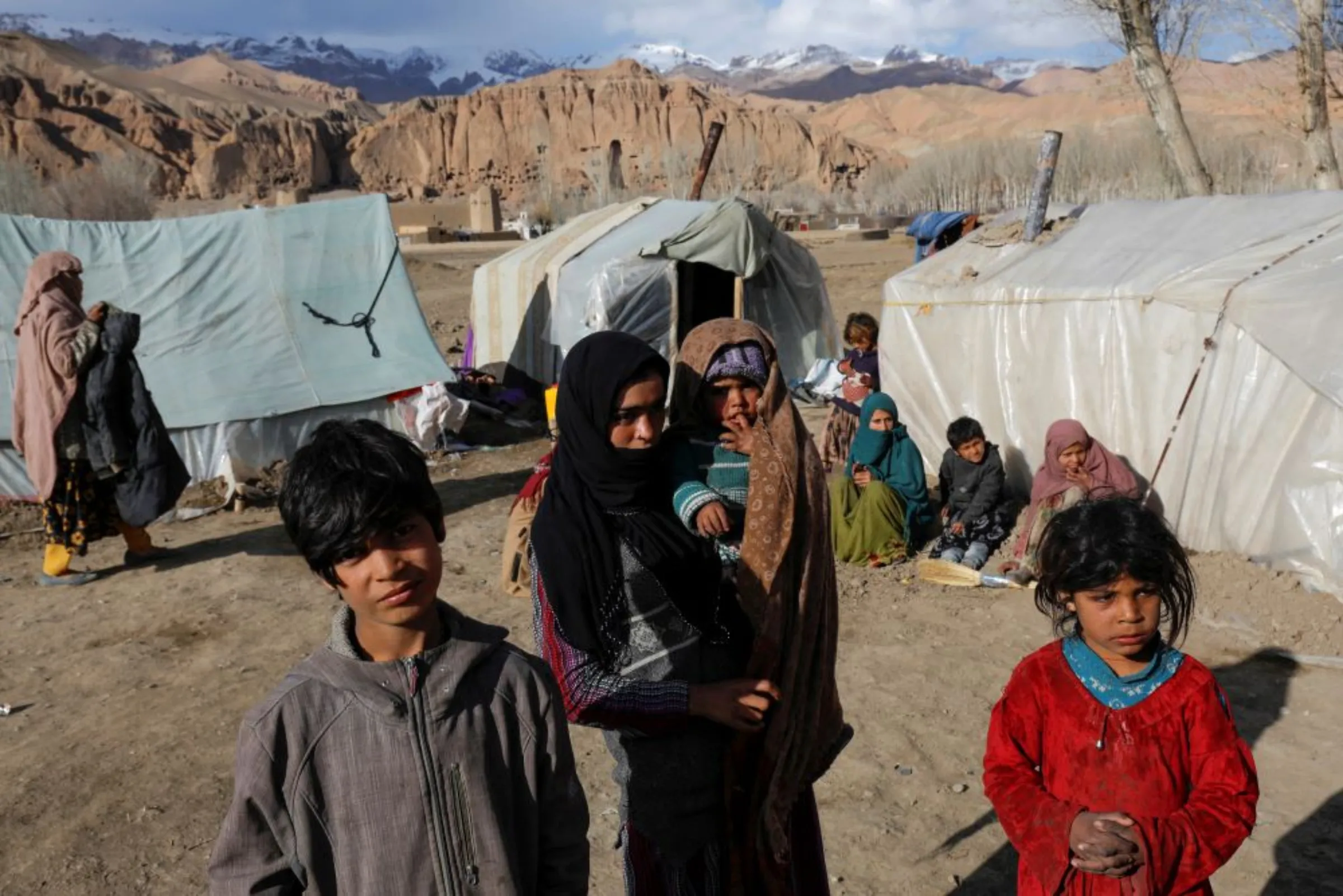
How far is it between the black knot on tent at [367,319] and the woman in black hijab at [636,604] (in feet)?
24.0

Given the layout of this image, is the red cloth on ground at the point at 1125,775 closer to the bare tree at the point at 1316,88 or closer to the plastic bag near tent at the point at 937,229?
the bare tree at the point at 1316,88

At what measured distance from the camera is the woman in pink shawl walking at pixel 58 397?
5.36 m

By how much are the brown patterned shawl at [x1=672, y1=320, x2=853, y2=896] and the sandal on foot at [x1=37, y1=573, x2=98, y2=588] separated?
202 inches

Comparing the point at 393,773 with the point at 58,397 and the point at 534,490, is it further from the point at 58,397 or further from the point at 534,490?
the point at 58,397

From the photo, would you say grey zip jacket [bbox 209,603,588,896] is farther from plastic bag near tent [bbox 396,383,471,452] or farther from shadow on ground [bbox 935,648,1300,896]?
plastic bag near tent [bbox 396,383,471,452]

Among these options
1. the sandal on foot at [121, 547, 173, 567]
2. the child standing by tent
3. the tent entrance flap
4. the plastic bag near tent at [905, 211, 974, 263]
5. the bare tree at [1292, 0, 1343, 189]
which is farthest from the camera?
the tent entrance flap

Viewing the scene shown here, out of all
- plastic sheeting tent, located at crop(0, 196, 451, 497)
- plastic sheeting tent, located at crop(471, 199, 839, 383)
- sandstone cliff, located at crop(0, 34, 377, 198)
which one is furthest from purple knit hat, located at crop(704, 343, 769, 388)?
sandstone cliff, located at crop(0, 34, 377, 198)

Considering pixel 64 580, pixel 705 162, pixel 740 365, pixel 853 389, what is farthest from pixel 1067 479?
pixel 705 162

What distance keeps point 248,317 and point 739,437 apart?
299 inches

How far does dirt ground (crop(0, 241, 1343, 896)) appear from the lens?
10.2 ft

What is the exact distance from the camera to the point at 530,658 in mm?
1419

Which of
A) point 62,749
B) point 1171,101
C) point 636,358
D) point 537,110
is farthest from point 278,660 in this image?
point 537,110

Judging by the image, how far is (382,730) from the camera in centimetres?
131

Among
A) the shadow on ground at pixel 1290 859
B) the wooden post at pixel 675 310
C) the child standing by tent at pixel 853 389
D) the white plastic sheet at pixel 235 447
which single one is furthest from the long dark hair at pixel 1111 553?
the wooden post at pixel 675 310
